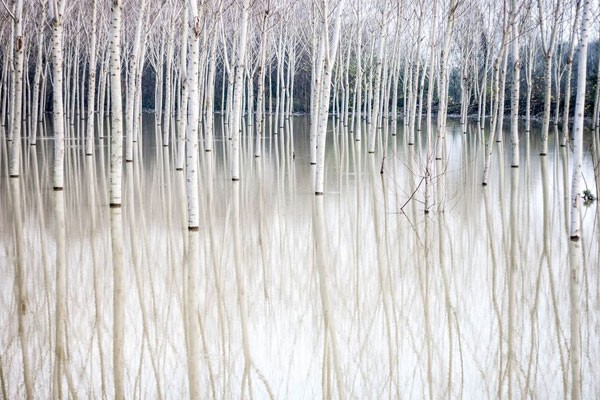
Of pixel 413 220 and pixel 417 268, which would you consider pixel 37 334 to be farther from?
pixel 413 220

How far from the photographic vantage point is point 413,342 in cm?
609

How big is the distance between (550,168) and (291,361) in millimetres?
15548

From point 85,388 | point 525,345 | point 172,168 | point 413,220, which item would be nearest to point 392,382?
point 525,345

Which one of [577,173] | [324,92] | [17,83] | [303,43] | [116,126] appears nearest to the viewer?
[577,173]

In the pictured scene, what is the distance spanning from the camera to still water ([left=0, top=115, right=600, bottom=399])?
5355 mm

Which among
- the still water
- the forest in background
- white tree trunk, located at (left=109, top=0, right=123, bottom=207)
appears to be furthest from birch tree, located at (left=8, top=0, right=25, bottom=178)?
white tree trunk, located at (left=109, top=0, right=123, bottom=207)

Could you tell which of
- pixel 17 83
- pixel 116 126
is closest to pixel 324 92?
pixel 116 126

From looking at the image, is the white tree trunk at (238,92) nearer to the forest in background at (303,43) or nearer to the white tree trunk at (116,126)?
the forest in background at (303,43)

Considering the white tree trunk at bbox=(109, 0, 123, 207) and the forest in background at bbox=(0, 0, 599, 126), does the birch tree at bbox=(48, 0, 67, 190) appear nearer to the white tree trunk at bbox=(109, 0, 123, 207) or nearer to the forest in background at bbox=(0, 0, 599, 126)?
the forest in background at bbox=(0, 0, 599, 126)

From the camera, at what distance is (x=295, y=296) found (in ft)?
24.7

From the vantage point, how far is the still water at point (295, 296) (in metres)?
5.36

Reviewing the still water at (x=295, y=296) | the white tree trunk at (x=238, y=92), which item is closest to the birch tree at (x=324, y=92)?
the still water at (x=295, y=296)

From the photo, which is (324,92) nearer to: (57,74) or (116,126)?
(116,126)

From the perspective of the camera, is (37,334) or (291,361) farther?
(37,334)
